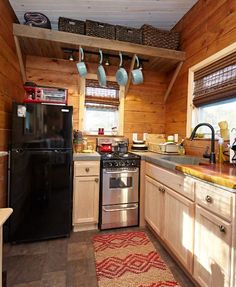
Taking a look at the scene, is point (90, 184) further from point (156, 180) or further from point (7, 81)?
point (7, 81)

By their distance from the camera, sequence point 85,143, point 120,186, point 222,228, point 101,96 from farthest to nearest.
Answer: point 101,96 < point 85,143 < point 120,186 < point 222,228

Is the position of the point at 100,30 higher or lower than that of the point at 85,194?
higher

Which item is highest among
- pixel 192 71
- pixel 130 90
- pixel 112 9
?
pixel 112 9

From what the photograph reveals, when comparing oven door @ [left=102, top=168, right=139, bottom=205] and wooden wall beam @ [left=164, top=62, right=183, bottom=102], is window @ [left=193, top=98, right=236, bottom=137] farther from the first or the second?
oven door @ [left=102, top=168, right=139, bottom=205]

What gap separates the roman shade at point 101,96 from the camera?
2.87 meters

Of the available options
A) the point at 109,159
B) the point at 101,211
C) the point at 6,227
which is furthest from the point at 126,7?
the point at 6,227

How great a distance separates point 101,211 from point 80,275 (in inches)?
30.7

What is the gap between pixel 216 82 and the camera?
6.70 feet

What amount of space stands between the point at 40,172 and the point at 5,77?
1.03m

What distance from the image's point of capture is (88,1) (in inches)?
85.2

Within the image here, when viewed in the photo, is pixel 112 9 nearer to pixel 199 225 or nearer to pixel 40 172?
pixel 40 172

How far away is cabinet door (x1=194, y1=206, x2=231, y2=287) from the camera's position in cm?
109

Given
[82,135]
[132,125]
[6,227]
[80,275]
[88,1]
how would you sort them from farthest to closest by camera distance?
[132,125] < [82,135] < [88,1] < [6,227] < [80,275]

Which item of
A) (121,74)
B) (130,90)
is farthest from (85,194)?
(130,90)
